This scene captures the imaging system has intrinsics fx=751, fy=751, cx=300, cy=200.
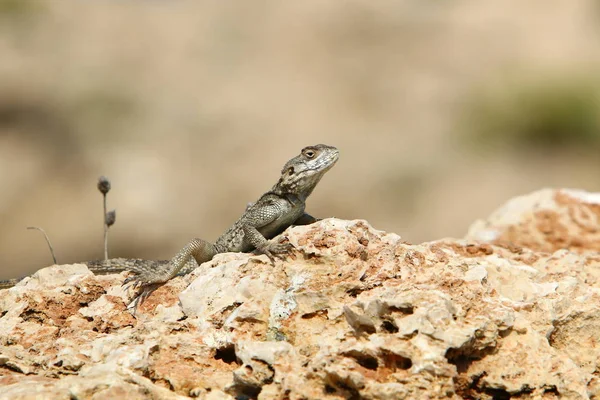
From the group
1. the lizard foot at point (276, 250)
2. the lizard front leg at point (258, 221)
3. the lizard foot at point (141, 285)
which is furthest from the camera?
the lizard front leg at point (258, 221)

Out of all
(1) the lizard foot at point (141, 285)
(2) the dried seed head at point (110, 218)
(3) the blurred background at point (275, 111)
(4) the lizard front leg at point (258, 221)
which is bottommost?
(1) the lizard foot at point (141, 285)

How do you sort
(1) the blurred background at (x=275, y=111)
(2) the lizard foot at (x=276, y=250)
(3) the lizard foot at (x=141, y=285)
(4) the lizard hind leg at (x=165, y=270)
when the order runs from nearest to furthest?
(2) the lizard foot at (x=276, y=250)
(3) the lizard foot at (x=141, y=285)
(4) the lizard hind leg at (x=165, y=270)
(1) the blurred background at (x=275, y=111)

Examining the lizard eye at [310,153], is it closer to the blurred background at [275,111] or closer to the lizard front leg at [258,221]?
the lizard front leg at [258,221]

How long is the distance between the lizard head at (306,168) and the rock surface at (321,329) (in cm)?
124

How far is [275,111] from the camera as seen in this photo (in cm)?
2258

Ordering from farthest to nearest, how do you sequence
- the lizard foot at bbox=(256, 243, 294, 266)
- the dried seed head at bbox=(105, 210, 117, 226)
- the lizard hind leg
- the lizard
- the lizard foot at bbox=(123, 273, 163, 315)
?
the dried seed head at bbox=(105, 210, 117, 226) → the lizard → the lizard hind leg → the lizard foot at bbox=(123, 273, 163, 315) → the lizard foot at bbox=(256, 243, 294, 266)

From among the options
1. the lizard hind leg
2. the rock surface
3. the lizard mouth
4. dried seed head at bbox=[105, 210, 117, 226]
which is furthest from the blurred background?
the rock surface

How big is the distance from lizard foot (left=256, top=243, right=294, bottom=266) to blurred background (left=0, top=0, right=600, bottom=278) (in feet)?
38.2

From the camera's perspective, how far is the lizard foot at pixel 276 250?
472cm

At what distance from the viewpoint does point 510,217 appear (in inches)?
302

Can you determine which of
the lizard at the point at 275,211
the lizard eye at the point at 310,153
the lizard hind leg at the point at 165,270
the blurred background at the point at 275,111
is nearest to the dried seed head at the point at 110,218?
the lizard at the point at 275,211

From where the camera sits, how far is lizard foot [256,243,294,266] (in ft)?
15.5

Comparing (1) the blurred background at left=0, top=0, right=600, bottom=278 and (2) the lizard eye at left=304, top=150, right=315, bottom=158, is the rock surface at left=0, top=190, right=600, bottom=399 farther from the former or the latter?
(1) the blurred background at left=0, top=0, right=600, bottom=278

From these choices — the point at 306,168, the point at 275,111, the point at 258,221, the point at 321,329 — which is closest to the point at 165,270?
the point at 258,221
